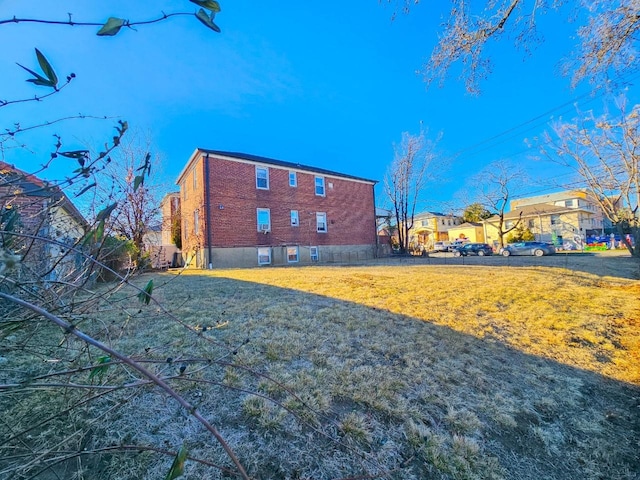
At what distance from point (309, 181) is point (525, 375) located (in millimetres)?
16410

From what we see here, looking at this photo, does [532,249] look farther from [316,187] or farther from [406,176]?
[316,187]

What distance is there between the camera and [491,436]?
7.18 ft

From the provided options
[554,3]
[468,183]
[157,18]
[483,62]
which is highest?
[468,183]

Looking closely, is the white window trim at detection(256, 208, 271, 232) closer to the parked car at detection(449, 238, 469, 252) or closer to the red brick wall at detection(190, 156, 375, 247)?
the red brick wall at detection(190, 156, 375, 247)

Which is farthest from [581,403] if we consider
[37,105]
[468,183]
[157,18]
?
[468,183]

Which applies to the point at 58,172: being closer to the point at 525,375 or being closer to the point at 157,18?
the point at 157,18

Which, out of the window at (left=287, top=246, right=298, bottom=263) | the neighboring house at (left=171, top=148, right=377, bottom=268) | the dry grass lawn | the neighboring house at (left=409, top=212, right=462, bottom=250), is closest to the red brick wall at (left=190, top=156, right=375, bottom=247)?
the neighboring house at (left=171, top=148, right=377, bottom=268)

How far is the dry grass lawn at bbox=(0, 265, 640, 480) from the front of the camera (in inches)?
70.1

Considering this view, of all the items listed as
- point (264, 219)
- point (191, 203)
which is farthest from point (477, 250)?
→ point (191, 203)

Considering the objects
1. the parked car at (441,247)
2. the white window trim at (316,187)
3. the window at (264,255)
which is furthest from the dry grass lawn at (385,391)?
the parked car at (441,247)

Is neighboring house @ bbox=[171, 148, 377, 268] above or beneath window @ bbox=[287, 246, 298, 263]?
above

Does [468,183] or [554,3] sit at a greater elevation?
[468,183]

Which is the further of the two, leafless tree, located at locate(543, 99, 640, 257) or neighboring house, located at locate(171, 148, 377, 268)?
neighboring house, located at locate(171, 148, 377, 268)

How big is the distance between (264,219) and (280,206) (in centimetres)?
133
